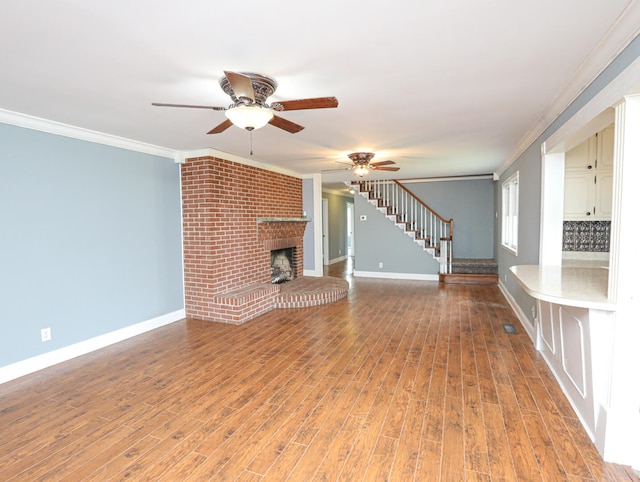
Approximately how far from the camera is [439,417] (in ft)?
7.66

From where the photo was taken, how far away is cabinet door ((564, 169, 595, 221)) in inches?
137

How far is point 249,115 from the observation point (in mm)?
2254

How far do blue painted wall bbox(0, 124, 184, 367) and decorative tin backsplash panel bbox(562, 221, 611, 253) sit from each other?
4.91 meters

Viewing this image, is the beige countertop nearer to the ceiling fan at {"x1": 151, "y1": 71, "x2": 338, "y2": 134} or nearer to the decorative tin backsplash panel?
the decorative tin backsplash panel

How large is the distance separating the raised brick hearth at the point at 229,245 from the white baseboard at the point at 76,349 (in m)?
0.56

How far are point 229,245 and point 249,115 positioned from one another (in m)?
2.98

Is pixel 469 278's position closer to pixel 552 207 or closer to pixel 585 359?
pixel 552 207

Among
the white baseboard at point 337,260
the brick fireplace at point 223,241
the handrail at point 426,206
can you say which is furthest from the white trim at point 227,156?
the white baseboard at point 337,260

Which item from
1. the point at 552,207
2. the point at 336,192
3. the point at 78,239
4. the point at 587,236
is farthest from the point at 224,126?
the point at 336,192

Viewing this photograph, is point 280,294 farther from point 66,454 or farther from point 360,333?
point 66,454

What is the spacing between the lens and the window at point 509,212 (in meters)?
5.45

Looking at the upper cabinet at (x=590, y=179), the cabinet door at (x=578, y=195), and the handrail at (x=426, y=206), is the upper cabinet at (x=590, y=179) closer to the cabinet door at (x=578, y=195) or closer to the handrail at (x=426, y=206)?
the cabinet door at (x=578, y=195)

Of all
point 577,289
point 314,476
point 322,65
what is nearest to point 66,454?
point 314,476

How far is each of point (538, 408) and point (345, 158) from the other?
4054 millimetres
